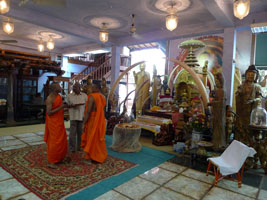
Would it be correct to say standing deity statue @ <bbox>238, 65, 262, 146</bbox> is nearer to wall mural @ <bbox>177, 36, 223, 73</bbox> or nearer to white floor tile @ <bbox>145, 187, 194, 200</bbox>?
white floor tile @ <bbox>145, 187, 194, 200</bbox>

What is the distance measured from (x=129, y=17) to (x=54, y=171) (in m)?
5.42

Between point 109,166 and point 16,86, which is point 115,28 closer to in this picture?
point 16,86

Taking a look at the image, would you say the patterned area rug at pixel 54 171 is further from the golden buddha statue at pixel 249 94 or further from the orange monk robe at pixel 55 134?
the golden buddha statue at pixel 249 94

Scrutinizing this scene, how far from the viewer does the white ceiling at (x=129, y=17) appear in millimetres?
5676

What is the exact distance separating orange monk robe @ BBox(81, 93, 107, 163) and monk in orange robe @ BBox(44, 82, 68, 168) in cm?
45

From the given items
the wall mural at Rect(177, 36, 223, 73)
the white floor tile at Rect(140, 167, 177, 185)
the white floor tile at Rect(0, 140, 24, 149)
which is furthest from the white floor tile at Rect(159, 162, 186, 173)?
the wall mural at Rect(177, 36, 223, 73)

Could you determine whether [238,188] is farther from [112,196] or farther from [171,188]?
[112,196]

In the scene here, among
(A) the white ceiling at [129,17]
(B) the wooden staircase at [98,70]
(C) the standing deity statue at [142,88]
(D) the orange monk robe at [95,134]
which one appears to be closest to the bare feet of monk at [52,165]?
(D) the orange monk robe at [95,134]

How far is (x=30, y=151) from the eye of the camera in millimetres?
4422

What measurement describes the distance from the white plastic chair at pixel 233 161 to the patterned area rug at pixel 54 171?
1.53 m

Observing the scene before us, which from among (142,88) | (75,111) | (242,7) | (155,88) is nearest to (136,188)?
(75,111)

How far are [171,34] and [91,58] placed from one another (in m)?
10.2

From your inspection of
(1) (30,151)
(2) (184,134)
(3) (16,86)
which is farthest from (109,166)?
(3) (16,86)

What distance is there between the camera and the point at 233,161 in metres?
3.26
